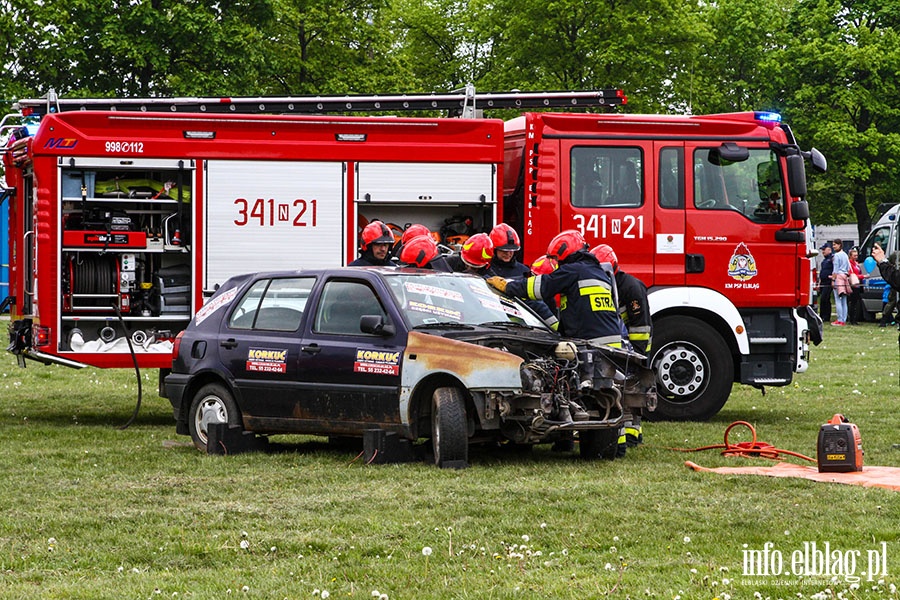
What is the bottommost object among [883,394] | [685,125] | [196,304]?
[883,394]

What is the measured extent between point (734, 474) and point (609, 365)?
1.22 meters

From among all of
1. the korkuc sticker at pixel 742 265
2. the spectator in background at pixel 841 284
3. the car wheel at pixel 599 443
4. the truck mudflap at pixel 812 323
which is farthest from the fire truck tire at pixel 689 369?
the spectator in background at pixel 841 284

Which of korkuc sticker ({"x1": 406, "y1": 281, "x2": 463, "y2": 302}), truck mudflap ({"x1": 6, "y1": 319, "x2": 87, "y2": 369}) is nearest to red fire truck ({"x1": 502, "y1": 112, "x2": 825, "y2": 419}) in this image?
korkuc sticker ({"x1": 406, "y1": 281, "x2": 463, "y2": 302})

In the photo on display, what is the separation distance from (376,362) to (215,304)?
1.97m

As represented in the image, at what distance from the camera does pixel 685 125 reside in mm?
13953

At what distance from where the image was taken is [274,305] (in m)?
11.1

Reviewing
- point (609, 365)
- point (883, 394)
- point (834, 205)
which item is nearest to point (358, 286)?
point (609, 365)

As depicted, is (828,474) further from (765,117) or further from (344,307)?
(765,117)

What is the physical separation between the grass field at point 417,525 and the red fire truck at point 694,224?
6.73 feet

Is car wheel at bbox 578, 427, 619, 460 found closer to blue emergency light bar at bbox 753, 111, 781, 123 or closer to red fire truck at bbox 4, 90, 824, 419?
red fire truck at bbox 4, 90, 824, 419

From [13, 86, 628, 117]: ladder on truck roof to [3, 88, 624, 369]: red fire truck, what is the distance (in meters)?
0.38

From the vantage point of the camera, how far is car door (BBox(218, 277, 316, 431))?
420 inches

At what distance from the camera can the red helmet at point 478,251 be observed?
12422 mm

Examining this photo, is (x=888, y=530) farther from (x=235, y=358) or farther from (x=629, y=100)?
(x=629, y=100)
